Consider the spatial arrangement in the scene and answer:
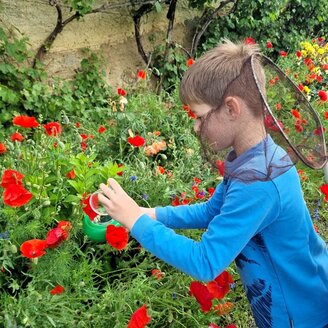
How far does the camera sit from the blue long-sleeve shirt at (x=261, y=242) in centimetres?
→ 133

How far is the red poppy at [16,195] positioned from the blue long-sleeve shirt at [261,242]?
1.19 feet

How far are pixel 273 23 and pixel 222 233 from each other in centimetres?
465

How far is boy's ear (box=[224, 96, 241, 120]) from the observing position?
131 centimetres

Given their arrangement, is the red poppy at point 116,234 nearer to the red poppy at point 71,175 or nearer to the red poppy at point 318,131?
the red poppy at point 71,175

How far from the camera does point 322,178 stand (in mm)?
3568

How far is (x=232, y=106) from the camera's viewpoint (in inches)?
52.1

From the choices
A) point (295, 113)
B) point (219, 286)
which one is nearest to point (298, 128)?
point (295, 113)

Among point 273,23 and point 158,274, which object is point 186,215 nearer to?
point 158,274

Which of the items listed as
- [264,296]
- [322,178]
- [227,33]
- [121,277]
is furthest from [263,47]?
[264,296]

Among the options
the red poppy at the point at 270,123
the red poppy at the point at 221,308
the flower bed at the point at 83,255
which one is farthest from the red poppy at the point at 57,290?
the red poppy at the point at 270,123

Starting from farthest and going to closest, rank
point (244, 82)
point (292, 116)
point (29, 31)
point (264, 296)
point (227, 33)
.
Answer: point (227, 33)
point (29, 31)
point (264, 296)
point (292, 116)
point (244, 82)

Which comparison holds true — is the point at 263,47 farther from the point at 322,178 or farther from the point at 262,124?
the point at 262,124

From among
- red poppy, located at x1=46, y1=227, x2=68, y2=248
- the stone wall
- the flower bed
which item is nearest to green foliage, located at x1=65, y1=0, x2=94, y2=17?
the stone wall

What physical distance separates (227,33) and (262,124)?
384 cm
